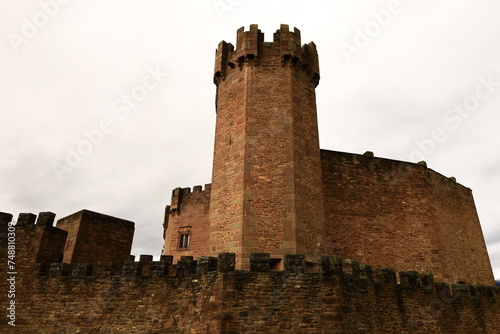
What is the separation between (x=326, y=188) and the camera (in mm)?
15656

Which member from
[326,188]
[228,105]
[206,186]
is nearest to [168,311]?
[228,105]

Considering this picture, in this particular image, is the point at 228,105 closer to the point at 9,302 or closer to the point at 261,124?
the point at 261,124

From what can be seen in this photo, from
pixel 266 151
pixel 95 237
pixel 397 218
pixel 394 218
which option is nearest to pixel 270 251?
pixel 266 151

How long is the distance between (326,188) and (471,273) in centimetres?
915

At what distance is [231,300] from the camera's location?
27.6 feet

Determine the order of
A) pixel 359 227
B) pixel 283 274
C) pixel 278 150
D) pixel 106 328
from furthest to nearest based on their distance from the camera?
pixel 359 227, pixel 278 150, pixel 106 328, pixel 283 274

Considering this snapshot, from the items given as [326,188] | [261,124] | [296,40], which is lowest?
[326,188]

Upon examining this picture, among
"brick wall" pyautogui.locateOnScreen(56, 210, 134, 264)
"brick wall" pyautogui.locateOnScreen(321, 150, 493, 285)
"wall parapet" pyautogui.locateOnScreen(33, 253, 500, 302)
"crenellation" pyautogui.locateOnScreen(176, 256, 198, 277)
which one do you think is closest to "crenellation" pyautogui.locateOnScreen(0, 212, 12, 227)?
"wall parapet" pyautogui.locateOnScreen(33, 253, 500, 302)

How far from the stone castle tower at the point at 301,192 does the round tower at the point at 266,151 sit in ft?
0.12

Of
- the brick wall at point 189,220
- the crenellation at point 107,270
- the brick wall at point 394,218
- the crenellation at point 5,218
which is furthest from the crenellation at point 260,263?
the brick wall at point 189,220

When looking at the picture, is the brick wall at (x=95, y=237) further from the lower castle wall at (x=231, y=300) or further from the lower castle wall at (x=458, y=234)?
the lower castle wall at (x=458, y=234)

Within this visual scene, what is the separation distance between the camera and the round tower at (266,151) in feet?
35.9

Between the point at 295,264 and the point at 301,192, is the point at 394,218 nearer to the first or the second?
the point at 301,192

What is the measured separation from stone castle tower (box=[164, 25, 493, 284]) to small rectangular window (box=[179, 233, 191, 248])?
8.3 inches
